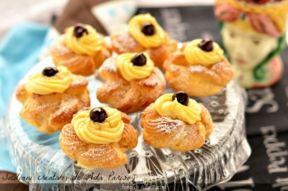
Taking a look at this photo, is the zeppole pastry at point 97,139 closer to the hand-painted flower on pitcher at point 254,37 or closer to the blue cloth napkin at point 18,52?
the blue cloth napkin at point 18,52

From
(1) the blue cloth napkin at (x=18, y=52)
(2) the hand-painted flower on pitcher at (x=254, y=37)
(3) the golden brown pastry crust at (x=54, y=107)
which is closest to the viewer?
(3) the golden brown pastry crust at (x=54, y=107)

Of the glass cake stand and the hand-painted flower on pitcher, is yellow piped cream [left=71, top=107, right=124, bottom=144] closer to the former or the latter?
the glass cake stand

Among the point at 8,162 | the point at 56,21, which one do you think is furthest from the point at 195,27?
the point at 8,162

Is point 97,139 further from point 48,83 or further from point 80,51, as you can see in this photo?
point 80,51

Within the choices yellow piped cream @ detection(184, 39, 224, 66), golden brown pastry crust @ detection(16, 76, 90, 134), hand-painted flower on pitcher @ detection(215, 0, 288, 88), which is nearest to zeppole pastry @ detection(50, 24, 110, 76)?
golden brown pastry crust @ detection(16, 76, 90, 134)

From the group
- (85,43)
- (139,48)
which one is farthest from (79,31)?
(139,48)

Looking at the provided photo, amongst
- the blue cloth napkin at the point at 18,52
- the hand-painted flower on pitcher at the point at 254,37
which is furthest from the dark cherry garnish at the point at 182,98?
the blue cloth napkin at the point at 18,52
